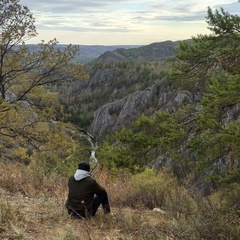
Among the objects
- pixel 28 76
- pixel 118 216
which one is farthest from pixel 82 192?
pixel 28 76

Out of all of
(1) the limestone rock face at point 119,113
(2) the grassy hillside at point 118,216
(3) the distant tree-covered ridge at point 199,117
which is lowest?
(1) the limestone rock face at point 119,113

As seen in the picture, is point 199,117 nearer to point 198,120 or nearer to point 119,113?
point 198,120

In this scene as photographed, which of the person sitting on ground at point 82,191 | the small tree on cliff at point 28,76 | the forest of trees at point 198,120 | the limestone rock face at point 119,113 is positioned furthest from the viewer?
the limestone rock face at point 119,113

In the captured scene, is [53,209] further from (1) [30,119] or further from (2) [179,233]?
(1) [30,119]

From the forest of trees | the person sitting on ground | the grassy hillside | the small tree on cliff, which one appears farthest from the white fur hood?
the small tree on cliff

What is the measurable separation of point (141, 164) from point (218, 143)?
1898mm

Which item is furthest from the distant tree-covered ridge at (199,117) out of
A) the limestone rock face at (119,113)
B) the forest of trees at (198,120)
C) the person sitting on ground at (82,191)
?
the limestone rock face at (119,113)

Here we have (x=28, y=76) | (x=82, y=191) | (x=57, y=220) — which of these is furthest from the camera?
(x=28, y=76)

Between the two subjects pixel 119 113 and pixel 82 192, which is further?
pixel 119 113

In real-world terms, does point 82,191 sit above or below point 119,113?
above

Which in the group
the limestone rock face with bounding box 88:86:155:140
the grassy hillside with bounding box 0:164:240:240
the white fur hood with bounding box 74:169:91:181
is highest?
the white fur hood with bounding box 74:169:91:181

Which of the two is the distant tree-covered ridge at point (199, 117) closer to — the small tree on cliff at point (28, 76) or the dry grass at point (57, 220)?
the dry grass at point (57, 220)

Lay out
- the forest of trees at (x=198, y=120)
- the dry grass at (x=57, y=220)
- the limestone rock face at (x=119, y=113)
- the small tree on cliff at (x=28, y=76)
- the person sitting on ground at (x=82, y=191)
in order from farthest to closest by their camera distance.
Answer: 1. the limestone rock face at (x=119, y=113)
2. the small tree on cliff at (x=28, y=76)
3. the forest of trees at (x=198, y=120)
4. the person sitting on ground at (x=82, y=191)
5. the dry grass at (x=57, y=220)

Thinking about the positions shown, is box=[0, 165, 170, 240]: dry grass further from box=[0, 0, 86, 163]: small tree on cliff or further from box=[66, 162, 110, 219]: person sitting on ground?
box=[0, 0, 86, 163]: small tree on cliff
